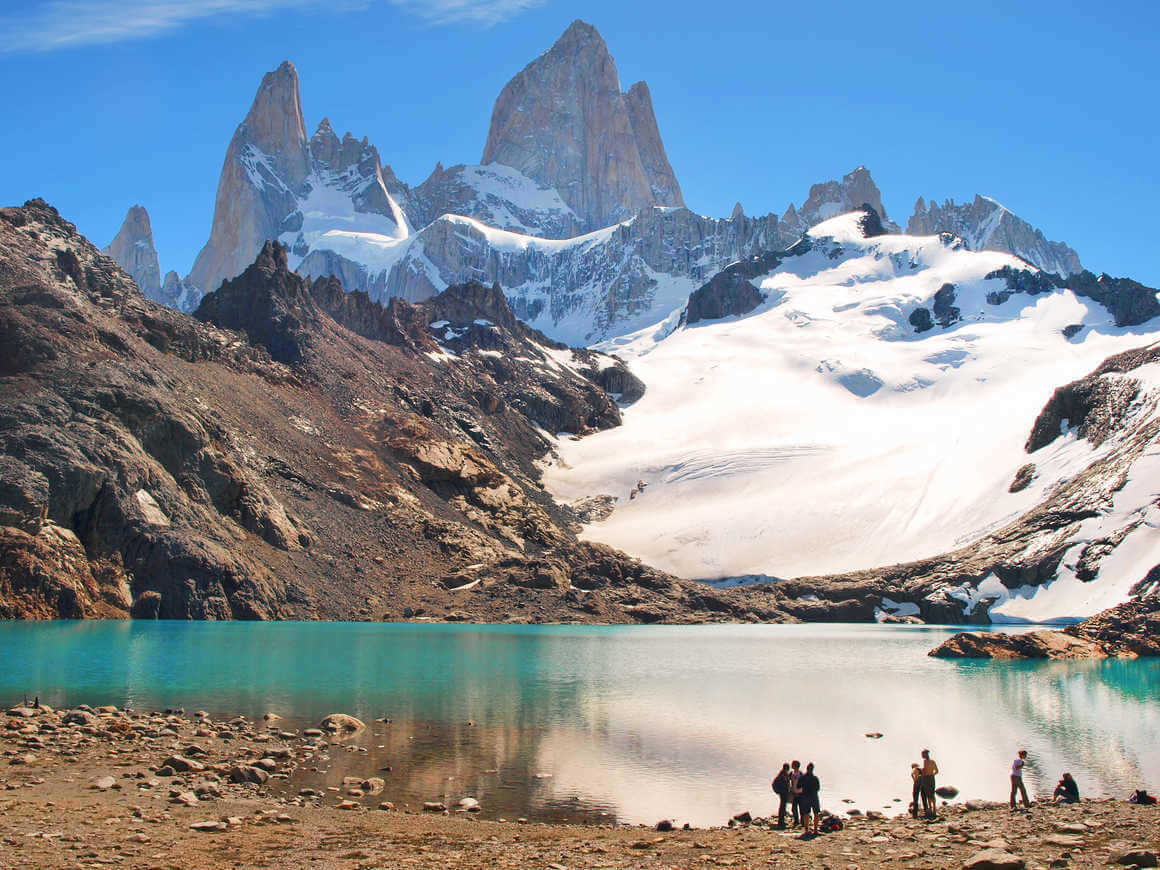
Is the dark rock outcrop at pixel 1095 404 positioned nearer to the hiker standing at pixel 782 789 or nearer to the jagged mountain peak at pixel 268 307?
the jagged mountain peak at pixel 268 307

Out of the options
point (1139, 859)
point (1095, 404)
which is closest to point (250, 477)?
point (1139, 859)

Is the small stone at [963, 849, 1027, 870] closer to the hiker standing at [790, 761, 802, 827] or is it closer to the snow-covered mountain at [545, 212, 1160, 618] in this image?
the hiker standing at [790, 761, 802, 827]

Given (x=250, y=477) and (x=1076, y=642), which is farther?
(x=250, y=477)

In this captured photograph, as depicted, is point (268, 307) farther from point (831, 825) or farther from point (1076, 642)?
point (831, 825)

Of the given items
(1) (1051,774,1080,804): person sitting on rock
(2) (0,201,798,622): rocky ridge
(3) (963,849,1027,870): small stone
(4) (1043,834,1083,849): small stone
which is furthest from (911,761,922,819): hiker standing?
(2) (0,201,798,622): rocky ridge

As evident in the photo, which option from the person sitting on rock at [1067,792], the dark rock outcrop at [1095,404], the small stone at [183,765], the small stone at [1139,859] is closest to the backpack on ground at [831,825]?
the small stone at [1139,859]

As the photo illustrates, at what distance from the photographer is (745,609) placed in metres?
116

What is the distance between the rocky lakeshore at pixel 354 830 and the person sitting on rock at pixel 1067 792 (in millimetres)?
314

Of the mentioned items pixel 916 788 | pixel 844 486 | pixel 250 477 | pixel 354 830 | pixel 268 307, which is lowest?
pixel 354 830

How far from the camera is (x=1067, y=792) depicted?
25.0m

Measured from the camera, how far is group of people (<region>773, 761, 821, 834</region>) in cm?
2194

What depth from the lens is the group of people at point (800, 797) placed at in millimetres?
21938

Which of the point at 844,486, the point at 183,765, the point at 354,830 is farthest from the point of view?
the point at 844,486

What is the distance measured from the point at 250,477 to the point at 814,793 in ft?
273
